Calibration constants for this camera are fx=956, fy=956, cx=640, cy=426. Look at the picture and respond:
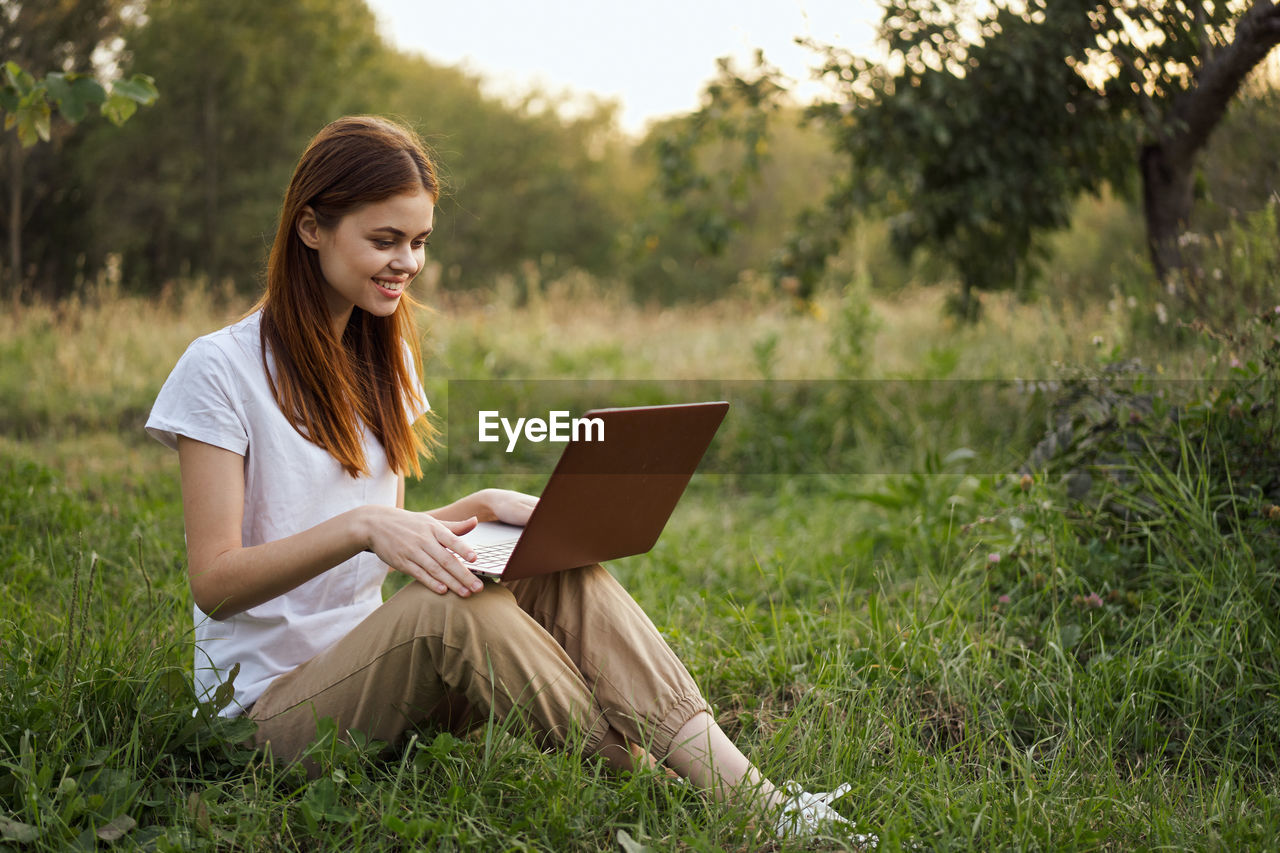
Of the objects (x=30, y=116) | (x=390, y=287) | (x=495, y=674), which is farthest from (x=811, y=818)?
(x=30, y=116)

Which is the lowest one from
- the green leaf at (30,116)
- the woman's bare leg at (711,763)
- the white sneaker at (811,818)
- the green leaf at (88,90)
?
the white sneaker at (811,818)

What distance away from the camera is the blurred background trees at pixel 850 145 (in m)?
4.65

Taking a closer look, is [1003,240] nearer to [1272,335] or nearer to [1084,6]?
[1084,6]

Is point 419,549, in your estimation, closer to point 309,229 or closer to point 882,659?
point 309,229

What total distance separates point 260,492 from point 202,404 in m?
0.20

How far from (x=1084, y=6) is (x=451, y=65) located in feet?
96.5

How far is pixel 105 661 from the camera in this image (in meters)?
1.88

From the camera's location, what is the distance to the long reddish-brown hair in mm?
1779

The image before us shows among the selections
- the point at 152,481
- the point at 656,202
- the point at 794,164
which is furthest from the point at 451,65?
the point at 152,481

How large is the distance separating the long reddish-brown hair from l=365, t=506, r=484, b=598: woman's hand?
0.93ft

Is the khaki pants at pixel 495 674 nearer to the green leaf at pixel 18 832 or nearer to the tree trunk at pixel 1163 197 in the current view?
the green leaf at pixel 18 832

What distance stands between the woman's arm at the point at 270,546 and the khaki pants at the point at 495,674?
8 centimetres

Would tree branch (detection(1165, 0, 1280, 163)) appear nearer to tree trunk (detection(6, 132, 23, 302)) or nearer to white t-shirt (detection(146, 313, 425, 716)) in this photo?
white t-shirt (detection(146, 313, 425, 716))

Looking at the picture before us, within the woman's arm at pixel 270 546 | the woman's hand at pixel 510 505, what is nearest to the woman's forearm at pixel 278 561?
the woman's arm at pixel 270 546
